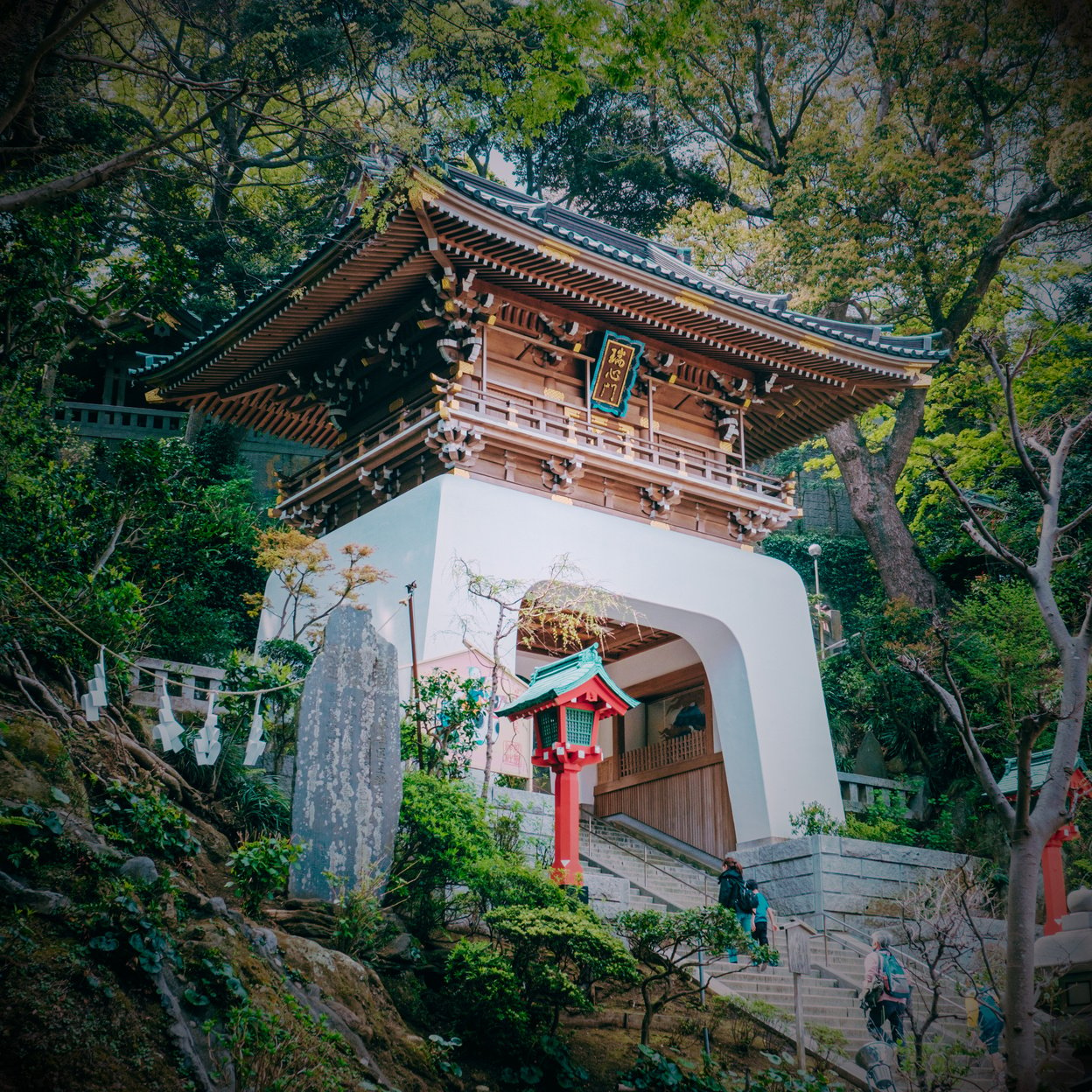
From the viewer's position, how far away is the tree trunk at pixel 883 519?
1948 cm

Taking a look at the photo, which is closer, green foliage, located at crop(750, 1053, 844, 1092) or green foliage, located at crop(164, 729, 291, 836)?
green foliage, located at crop(750, 1053, 844, 1092)

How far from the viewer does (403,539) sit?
569 inches

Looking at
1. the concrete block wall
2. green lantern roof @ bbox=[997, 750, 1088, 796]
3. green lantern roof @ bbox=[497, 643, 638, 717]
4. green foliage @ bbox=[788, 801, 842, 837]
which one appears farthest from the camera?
green foliage @ bbox=[788, 801, 842, 837]

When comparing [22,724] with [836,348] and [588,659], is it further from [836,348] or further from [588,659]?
[836,348]

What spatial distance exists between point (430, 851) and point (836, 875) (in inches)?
256

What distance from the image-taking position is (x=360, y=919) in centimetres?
746

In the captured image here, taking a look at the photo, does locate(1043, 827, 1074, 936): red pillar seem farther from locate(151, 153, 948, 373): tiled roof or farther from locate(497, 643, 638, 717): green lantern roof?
locate(151, 153, 948, 373): tiled roof

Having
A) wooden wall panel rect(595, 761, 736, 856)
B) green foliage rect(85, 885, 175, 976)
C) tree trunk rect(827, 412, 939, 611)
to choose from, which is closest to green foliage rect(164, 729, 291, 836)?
green foliage rect(85, 885, 175, 976)

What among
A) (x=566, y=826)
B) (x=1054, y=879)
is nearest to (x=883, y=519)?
(x=1054, y=879)

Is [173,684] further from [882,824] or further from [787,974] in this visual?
[882,824]

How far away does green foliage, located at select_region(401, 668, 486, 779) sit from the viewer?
10656mm

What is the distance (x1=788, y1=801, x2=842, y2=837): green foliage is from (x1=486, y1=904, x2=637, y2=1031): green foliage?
7.39 meters

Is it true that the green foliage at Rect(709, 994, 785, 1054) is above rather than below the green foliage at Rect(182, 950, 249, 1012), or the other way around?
below

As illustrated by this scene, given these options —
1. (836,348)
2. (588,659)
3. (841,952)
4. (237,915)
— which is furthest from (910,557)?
(237,915)
